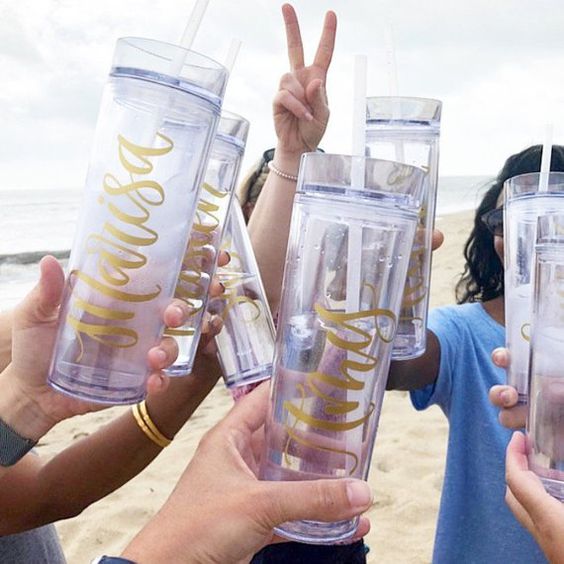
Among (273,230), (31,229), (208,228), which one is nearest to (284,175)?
(273,230)

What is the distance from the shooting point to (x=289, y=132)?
1.63 meters

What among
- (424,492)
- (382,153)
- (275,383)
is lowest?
(424,492)

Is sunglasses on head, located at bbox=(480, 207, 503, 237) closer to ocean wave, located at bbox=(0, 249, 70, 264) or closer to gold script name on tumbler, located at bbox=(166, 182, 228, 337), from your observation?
gold script name on tumbler, located at bbox=(166, 182, 228, 337)

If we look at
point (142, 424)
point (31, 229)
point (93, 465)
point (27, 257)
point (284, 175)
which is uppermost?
point (31, 229)

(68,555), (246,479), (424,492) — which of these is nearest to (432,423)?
(424,492)

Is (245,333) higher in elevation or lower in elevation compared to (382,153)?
lower

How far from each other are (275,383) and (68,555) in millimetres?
2571

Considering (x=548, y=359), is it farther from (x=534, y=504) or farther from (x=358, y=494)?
(x=358, y=494)

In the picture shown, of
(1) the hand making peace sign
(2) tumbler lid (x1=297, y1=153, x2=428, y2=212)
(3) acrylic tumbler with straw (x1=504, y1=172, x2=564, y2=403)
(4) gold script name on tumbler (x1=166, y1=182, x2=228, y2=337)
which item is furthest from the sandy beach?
(2) tumbler lid (x1=297, y1=153, x2=428, y2=212)

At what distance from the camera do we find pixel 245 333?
1.34 m

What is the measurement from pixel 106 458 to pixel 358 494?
0.98m

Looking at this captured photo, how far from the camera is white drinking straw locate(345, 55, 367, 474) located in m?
0.87

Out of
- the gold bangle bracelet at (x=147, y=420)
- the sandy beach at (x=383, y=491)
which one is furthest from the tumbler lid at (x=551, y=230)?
the sandy beach at (x=383, y=491)

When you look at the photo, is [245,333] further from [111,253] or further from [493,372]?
[493,372]
